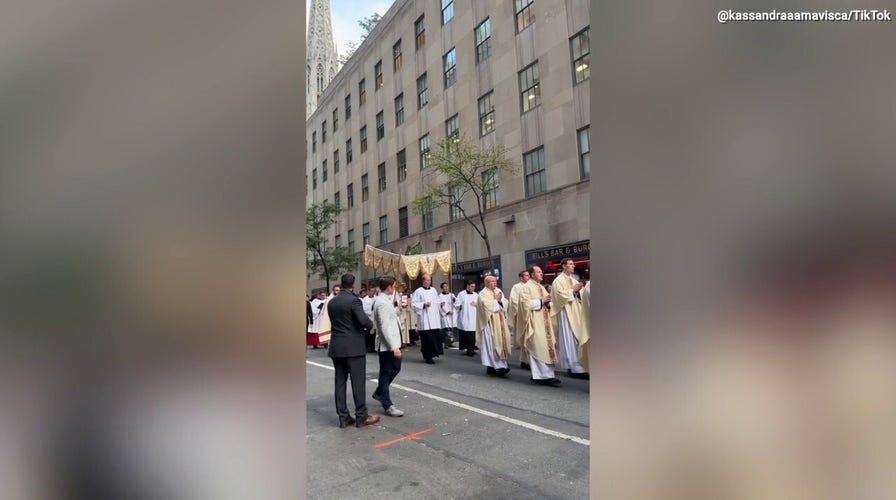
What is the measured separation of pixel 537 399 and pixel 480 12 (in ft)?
50.4

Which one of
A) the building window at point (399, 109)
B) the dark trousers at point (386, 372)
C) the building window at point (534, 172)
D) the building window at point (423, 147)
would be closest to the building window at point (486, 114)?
the building window at point (534, 172)

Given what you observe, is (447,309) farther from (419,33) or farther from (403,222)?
(419,33)

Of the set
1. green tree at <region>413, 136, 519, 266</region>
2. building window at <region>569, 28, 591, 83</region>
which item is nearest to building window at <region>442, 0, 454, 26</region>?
green tree at <region>413, 136, 519, 266</region>

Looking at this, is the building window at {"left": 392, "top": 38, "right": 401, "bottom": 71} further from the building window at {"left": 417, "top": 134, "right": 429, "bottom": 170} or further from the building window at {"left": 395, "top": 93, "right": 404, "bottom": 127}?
the building window at {"left": 417, "top": 134, "right": 429, "bottom": 170}

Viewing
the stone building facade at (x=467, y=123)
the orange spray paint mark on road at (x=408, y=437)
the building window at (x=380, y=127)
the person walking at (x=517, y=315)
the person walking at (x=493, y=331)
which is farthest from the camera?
the building window at (x=380, y=127)

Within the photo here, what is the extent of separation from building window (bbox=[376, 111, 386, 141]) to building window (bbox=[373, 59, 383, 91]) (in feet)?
3.86

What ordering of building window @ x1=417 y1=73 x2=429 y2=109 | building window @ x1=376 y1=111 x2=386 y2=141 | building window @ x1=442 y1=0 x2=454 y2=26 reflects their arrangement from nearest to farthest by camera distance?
1. building window @ x1=442 y1=0 x2=454 y2=26
2. building window @ x1=417 y1=73 x2=429 y2=109
3. building window @ x1=376 y1=111 x2=386 y2=141

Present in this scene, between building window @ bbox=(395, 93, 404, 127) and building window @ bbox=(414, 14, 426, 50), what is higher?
building window @ bbox=(414, 14, 426, 50)

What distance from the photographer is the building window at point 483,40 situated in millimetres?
17281

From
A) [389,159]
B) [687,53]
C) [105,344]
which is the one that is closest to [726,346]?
[687,53]

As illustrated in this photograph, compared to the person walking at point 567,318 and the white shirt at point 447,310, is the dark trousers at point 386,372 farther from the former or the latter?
the white shirt at point 447,310

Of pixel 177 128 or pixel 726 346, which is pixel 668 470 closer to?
pixel 726 346

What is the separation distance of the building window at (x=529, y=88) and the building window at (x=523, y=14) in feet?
4.50

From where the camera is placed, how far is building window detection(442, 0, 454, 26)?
18.8 m
